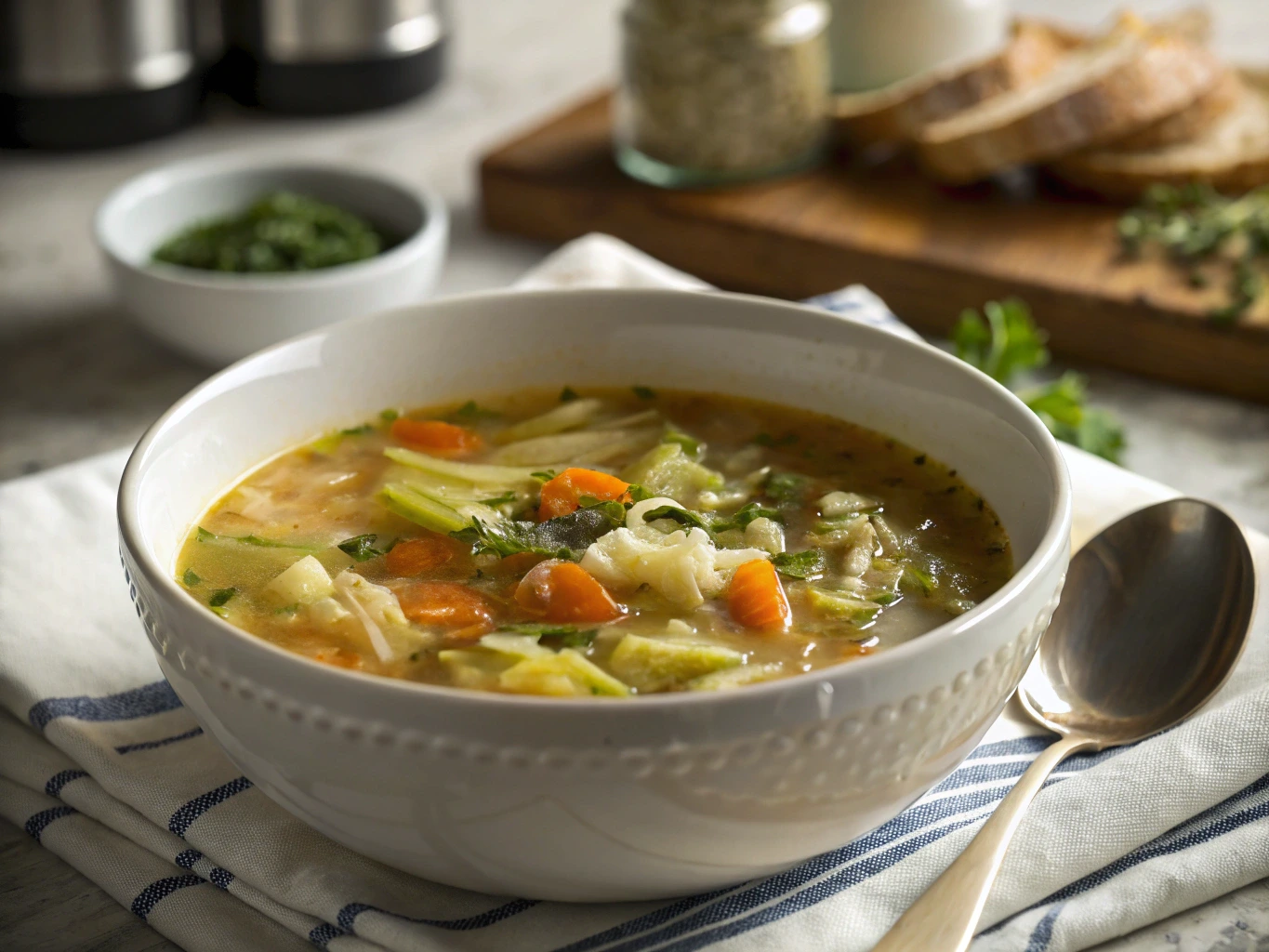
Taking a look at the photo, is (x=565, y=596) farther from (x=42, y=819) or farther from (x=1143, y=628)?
(x=1143, y=628)

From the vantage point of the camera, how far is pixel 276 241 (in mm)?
3887

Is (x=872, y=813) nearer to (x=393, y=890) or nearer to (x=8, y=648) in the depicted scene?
(x=393, y=890)

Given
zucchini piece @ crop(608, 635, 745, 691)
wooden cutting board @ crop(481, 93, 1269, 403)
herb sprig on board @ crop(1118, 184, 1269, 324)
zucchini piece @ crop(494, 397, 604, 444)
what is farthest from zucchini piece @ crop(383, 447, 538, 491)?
herb sprig on board @ crop(1118, 184, 1269, 324)

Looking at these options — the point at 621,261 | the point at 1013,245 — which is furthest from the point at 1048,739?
the point at 1013,245

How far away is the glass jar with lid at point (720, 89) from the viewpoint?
13.8 feet

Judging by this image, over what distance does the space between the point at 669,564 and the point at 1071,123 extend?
9.74ft

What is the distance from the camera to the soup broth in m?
1.84

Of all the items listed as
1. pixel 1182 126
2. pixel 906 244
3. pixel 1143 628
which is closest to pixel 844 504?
pixel 1143 628

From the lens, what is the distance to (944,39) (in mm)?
4945

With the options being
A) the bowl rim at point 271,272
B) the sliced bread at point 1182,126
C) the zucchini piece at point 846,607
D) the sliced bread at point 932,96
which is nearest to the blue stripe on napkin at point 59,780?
the zucchini piece at point 846,607

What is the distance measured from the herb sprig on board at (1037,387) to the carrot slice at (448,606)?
4.72ft

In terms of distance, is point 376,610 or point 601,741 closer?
point 601,741

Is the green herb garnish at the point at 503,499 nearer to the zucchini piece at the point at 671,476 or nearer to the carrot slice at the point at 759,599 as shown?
the zucchini piece at the point at 671,476

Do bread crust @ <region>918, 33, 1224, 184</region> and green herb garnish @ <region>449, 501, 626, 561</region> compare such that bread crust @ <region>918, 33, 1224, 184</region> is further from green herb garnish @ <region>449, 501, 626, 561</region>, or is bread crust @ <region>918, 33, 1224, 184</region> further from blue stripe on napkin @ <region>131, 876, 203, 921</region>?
blue stripe on napkin @ <region>131, 876, 203, 921</region>
